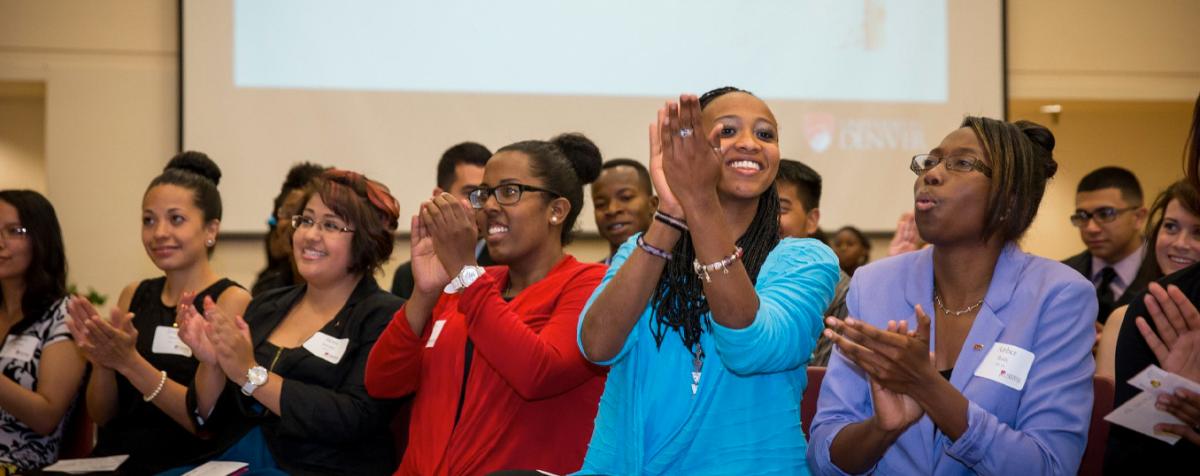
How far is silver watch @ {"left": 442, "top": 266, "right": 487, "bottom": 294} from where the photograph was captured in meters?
2.51

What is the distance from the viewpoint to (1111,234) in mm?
5023

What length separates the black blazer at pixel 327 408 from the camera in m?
2.93

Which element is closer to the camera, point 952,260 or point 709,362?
point 709,362

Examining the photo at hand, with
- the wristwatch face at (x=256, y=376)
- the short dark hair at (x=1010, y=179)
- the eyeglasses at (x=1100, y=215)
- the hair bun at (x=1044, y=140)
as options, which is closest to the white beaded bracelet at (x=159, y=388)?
the wristwatch face at (x=256, y=376)

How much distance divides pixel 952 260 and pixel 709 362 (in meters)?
0.64

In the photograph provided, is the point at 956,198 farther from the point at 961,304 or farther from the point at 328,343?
the point at 328,343

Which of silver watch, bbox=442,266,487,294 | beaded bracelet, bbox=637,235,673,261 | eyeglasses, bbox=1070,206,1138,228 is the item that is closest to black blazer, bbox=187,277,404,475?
silver watch, bbox=442,266,487,294

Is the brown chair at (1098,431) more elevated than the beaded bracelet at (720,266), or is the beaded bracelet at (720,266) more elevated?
the beaded bracelet at (720,266)

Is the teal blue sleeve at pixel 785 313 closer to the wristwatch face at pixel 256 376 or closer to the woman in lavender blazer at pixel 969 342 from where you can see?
the woman in lavender blazer at pixel 969 342

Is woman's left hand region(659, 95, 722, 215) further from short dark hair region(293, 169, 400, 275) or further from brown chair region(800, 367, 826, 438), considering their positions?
short dark hair region(293, 169, 400, 275)

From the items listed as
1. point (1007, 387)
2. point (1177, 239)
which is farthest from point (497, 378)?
point (1177, 239)

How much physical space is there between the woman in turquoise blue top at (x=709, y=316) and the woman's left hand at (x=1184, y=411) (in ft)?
2.22

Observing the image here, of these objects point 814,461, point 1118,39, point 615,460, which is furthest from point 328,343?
point 1118,39

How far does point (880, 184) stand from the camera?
22.7 ft
